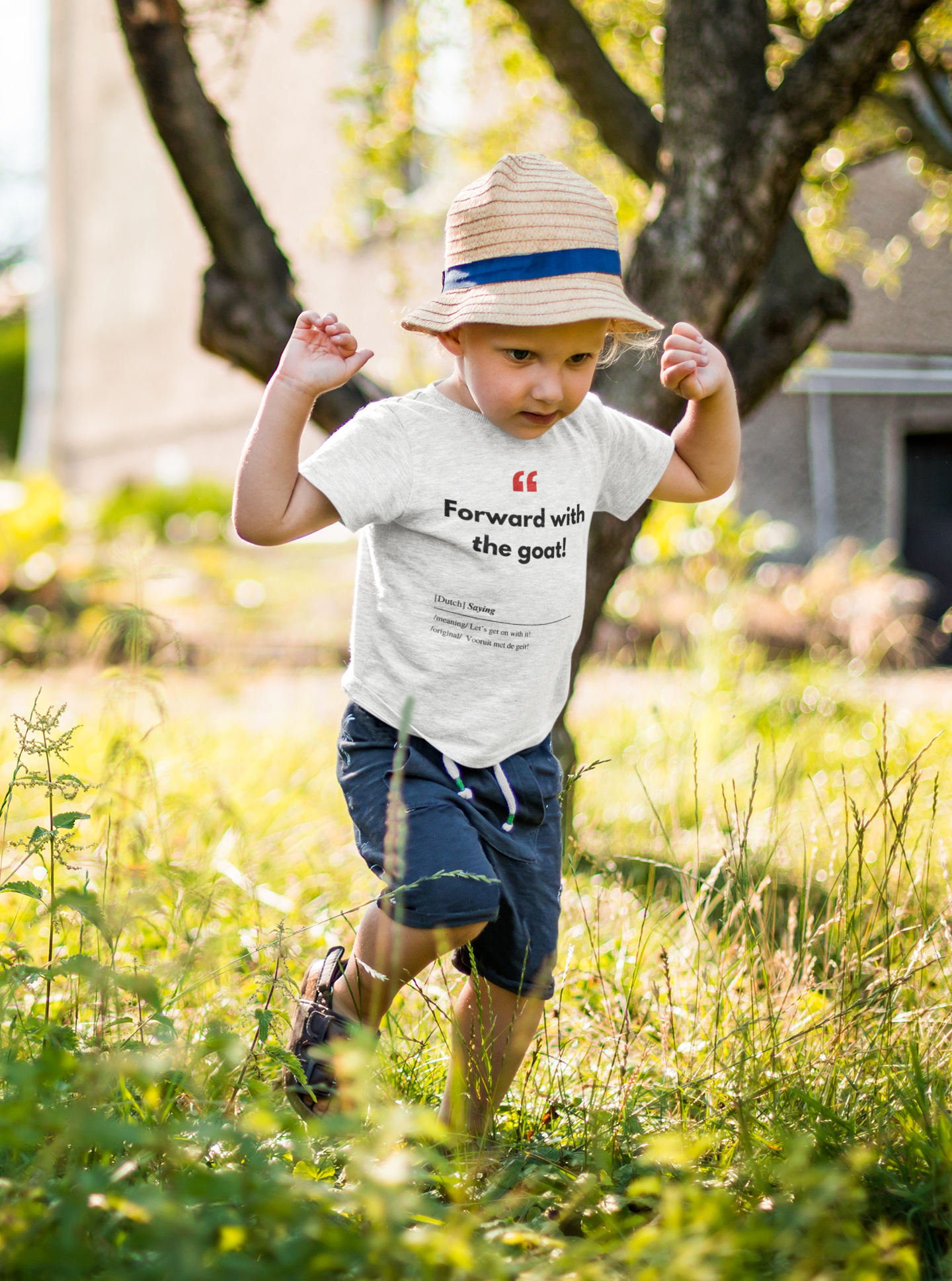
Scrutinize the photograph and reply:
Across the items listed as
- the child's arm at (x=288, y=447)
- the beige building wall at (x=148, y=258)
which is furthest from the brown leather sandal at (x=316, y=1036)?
the beige building wall at (x=148, y=258)

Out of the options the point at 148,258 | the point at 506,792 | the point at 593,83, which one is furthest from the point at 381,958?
the point at 148,258

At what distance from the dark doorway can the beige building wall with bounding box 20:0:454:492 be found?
432cm

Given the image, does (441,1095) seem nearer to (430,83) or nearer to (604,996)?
(604,996)

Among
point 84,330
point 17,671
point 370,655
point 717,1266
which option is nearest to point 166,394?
point 84,330

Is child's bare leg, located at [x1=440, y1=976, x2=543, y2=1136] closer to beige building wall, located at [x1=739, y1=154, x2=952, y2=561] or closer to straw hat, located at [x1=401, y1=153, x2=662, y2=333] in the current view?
straw hat, located at [x1=401, y1=153, x2=662, y2=333]

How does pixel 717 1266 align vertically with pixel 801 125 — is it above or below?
below

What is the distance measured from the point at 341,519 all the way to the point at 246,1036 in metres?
0.92

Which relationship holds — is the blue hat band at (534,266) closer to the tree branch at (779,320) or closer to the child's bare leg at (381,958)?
the child's bare leg at (381,958)

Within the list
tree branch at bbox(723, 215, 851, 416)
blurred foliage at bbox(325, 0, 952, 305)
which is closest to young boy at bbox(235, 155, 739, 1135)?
tree branch at bbox(723, 215, 851, 416)

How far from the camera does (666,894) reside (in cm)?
299

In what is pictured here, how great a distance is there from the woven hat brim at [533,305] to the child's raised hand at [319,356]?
0.43ft

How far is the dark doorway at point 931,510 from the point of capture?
8383 mm

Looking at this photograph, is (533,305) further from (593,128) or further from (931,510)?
(931,510)

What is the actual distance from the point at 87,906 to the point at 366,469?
772 mm
